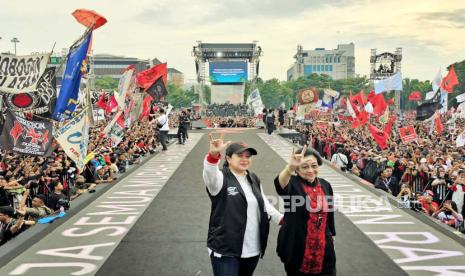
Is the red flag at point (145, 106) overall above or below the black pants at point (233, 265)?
above

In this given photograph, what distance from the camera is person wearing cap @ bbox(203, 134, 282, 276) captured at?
3.78m

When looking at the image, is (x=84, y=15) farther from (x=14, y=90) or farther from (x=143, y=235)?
(x=143, y=235)

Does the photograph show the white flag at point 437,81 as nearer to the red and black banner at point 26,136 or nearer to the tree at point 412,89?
the red and black banner at point 26,136

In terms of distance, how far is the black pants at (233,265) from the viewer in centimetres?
381

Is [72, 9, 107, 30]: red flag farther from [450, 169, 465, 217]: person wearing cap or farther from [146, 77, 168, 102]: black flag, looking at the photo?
[146, 77, 168, 102]: black flag

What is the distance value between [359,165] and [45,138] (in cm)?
1012

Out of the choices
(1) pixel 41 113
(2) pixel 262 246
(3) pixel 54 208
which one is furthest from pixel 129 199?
(2) pixel 262 246

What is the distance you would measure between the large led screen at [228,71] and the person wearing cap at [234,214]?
86485 mm

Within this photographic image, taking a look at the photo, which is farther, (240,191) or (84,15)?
(84,15)

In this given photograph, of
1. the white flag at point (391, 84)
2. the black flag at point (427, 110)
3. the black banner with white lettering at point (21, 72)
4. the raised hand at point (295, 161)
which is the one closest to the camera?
the raised hand at point (295, 161)

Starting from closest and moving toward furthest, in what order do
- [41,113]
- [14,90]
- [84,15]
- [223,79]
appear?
1. [84,15]
2. [14,90]
3. [41,113]
4. [223,79]

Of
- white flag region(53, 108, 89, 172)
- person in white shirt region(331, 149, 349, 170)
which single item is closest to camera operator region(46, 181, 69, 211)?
white flag region(53, 108, 89, 172)

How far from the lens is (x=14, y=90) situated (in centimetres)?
1264

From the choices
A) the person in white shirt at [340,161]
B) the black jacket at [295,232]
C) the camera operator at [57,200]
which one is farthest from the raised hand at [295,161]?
the person in white shirt at [340,161]
